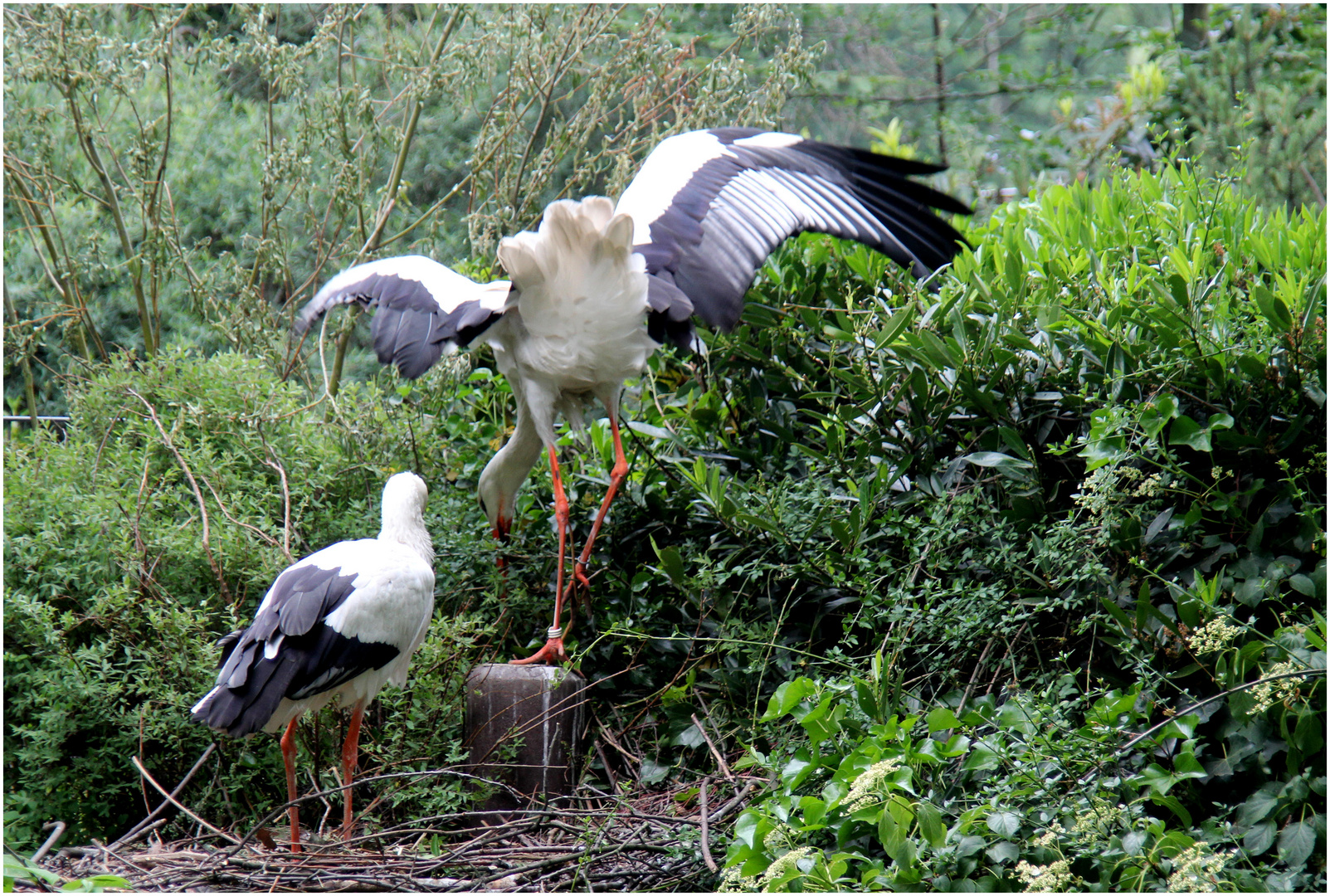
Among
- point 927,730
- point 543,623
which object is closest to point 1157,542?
point 927,730

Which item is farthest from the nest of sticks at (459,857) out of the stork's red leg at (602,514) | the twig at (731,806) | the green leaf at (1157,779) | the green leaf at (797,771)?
the green leaf at (1157,779)

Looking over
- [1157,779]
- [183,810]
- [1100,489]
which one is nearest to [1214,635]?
[1157,779]

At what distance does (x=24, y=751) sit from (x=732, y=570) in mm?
2201

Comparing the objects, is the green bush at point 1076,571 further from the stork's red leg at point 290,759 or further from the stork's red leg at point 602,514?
the stork's red leg at point 290,759

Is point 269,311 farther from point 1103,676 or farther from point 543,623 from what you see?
point 1103,676

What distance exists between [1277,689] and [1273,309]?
895 millimetres

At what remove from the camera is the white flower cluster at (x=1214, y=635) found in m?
2.31

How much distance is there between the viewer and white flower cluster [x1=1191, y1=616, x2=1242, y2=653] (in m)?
2.31

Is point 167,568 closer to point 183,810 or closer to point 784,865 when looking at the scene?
point 183,810

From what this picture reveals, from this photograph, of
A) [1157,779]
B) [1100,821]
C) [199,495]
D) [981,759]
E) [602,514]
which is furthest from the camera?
[602,514]

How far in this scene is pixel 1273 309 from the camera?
2.61 metres

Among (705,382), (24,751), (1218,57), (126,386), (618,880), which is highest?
(1218,57)

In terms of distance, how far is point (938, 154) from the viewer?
1099cm

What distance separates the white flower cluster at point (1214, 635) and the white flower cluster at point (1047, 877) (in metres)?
0.56
